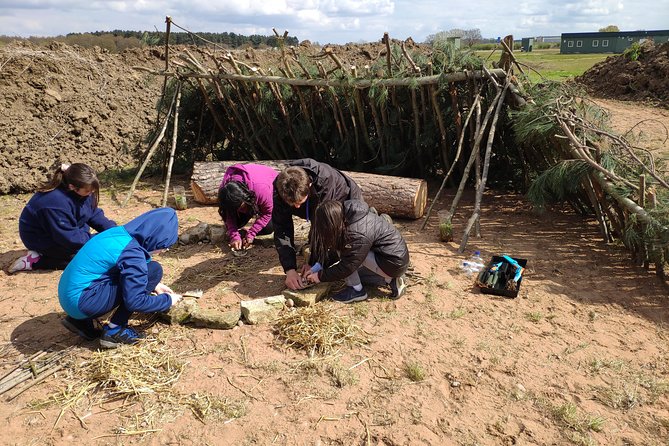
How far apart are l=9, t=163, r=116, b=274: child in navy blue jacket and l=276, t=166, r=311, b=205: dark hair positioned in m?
1.76

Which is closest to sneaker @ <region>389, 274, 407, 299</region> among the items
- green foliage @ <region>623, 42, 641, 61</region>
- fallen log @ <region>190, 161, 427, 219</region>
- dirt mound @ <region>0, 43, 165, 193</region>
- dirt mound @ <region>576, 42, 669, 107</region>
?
fallen log @ <region>190, 161, 427, 219</region>

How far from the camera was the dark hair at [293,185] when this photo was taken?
336cm

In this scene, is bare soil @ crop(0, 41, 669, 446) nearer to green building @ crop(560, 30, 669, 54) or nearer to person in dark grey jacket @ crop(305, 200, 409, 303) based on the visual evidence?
person in dark grey jacket @ crop(305, 200, 409, 303)

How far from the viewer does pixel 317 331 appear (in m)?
3.35

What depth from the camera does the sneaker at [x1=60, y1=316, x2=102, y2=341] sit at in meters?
3.31

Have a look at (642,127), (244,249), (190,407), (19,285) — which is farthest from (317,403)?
(642,127)

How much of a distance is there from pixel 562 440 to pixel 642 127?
32.7 feet

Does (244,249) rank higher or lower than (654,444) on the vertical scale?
higher

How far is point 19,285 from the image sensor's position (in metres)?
4.32

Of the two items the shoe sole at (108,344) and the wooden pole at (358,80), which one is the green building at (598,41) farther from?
the shoe sole at (108,344)

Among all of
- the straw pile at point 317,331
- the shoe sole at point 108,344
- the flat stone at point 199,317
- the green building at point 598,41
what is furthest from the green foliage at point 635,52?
the green building at point 598,41

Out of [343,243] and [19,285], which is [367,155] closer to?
[343,243]

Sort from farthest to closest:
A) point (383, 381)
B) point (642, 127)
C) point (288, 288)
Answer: point (642, 127) → point (288, 288) → point (383, 381)

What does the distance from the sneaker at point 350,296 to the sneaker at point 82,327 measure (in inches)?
69.1
